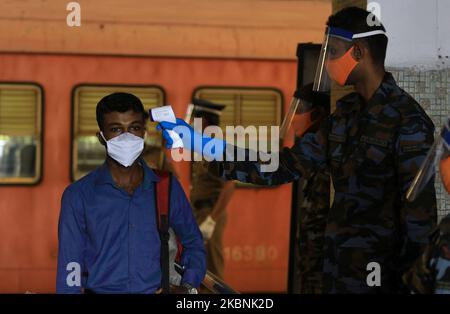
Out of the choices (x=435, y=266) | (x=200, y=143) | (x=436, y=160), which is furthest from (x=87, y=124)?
(x=435, y=266)

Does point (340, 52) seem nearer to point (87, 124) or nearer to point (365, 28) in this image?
point (365, 28)

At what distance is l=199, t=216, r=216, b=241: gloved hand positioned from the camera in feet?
25.3

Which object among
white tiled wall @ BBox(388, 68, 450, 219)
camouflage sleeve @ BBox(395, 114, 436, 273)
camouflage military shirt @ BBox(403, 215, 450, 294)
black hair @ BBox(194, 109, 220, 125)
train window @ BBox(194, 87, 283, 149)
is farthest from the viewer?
train window @ BBox(194, 87, 283, 149)

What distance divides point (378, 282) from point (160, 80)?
4.92 metres

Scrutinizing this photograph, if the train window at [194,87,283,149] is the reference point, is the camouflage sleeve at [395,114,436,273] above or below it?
below

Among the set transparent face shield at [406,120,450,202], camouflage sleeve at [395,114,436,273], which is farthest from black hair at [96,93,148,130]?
transparent face shield at [406,120,450,202]

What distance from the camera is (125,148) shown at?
3.93m

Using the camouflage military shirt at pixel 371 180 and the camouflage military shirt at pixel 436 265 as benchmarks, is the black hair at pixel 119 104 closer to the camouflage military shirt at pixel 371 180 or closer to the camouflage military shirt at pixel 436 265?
the camouflage military shirt at pixel 371 180

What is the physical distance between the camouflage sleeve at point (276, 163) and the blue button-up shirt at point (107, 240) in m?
0.39

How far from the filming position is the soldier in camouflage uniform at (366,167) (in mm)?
3873

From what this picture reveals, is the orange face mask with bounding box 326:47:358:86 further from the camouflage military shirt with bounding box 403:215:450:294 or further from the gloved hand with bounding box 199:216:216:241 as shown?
the gloved hand with bounding box 199:216:216:241

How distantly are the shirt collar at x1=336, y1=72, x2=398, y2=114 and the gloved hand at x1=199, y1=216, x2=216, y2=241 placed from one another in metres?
3.64

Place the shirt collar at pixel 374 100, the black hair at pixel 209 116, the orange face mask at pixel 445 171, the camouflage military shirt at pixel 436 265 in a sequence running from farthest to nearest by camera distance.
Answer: the black hair at pixel 209 116 < the shirt collar at pixel 374 100 < the orange face mask at pixel 445 171 < the camouflage military shirt at pixel 436 265

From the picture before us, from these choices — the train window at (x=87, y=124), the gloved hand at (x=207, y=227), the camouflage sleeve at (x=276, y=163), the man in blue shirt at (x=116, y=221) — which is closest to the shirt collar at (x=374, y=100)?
the camouflage sleeve at (x=276, y=163)
